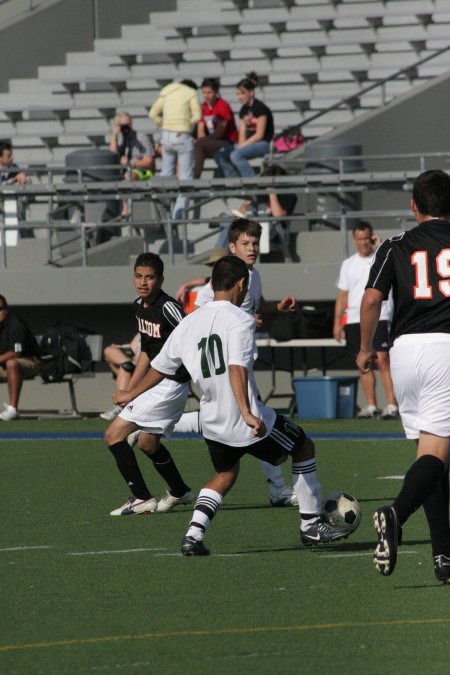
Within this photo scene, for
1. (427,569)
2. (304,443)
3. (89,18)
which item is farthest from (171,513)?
(89,18)

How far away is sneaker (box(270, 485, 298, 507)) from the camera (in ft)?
32.8

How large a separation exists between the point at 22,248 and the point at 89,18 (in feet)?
28.2

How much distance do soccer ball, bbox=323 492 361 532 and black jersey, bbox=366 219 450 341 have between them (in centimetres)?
155

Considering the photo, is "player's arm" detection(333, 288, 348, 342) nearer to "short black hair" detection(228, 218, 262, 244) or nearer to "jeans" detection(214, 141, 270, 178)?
"jeans" detection(214, 141, 270, 178)

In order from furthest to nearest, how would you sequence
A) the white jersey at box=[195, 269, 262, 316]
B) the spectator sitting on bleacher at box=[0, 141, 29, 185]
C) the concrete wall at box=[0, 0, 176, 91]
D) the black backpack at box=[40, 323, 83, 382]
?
the concrete wall at box=[0, 0, 176, 91] < the spectator sitting on bleacher at box=[0, 141, 29, 185] < the black backpack at box=[40, 323, 83, 382] < the white jersey at box=[195, 269, 262, 316]

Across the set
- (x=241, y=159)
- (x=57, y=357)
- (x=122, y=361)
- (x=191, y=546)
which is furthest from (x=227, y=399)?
(x=241, y=159)

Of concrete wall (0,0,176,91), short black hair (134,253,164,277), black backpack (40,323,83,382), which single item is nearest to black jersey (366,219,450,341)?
short black hair (134,253,164,277)

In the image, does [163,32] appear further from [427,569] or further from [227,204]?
[427,569]

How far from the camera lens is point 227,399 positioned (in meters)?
7.55

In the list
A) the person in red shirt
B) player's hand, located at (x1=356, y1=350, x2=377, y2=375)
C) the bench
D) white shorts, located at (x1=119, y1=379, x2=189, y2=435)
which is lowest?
the bench

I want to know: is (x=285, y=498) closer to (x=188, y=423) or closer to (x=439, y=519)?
(x=188, y=423)

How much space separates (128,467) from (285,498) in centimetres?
113

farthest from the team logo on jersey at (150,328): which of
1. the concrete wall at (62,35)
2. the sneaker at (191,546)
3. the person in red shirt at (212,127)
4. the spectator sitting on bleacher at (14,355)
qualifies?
the concrete wall at (62,35)

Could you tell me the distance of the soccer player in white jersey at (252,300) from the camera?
969cm
